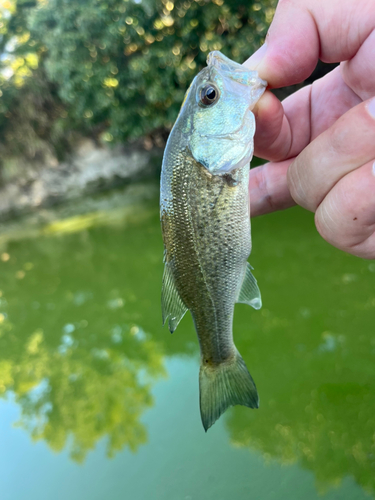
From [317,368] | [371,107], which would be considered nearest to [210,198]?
[371,107]

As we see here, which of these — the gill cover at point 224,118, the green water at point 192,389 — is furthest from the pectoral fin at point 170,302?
the green water at point 192,389

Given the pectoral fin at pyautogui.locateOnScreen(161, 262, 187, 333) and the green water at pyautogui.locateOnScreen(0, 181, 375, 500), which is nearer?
the pectoral fin at pyautogui.locateOnScreen(161, 262, 187, 333)

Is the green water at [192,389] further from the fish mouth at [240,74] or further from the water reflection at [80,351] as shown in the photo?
the fish mouth at [240,74]

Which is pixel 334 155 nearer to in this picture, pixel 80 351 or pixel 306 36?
pixel 306 36

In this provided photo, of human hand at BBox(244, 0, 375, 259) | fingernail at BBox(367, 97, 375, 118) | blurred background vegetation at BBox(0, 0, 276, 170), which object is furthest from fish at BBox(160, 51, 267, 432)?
blurred background vegetation at BBox(0, 0, 276, 170)

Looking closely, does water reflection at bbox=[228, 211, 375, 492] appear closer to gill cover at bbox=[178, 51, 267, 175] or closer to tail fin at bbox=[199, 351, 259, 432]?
tail fin at bbox=[199, 351, 259, 432]
